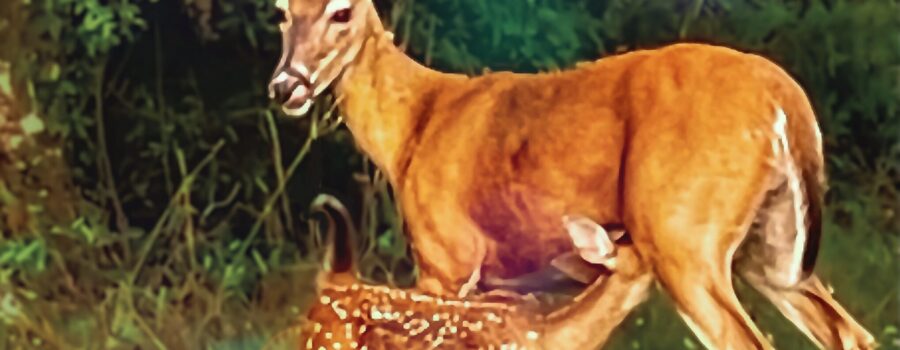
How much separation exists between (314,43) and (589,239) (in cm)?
40

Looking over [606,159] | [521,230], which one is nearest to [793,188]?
[606,159]

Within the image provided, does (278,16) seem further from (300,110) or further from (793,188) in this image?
(793,188)

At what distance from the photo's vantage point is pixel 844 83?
1249mm

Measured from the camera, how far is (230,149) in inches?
50.6

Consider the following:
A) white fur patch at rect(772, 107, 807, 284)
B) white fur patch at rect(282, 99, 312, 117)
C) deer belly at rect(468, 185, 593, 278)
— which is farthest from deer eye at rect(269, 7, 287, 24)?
white fur patch at rect(772, 107, 807, 284)

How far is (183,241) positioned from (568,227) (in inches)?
18.5

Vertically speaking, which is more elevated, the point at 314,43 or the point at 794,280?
the point at 314,43

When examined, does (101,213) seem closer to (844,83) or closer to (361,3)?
→ (361,3)

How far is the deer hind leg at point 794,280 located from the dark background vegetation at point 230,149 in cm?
2

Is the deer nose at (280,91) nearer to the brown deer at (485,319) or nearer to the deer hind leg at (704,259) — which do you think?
the brown deer at (485,319)

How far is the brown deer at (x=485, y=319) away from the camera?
1211mm

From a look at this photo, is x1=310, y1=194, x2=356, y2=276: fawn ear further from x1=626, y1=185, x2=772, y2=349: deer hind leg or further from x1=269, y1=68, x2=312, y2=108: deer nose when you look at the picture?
x1=626, y1=185, x2=772, y2=349: deer hind leg

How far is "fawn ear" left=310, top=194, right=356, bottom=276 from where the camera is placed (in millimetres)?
1264

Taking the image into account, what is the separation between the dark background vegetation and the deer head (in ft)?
0.06
